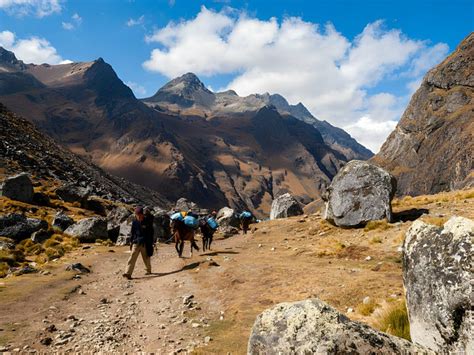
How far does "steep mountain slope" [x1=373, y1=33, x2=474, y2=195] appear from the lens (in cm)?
15838

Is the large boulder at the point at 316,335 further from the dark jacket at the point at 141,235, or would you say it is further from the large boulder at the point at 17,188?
the large boulder at the point at 17,188

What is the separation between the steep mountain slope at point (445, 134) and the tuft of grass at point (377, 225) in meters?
147

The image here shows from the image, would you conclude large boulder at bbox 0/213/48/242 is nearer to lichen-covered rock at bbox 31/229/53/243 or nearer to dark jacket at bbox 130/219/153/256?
lichen-covered rock at bbox 31/229/53/243

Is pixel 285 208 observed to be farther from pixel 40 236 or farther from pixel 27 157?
pixel 27 157

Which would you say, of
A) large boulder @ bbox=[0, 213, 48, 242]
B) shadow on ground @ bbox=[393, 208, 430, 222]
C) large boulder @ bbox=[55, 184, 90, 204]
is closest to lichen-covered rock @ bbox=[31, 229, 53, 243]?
large boulder @ bbox=[0, 213, 48, 242]

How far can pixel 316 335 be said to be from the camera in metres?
4.61

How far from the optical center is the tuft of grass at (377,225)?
74.5 ft

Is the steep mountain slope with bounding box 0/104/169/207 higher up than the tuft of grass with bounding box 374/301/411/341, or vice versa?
the steep mountain slope with bounding box 0/104/169/207

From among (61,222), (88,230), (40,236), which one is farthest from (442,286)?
(61,222)

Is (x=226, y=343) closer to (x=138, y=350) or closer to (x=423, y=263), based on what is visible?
(x=138, y=350)

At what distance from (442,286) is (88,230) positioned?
27985mm

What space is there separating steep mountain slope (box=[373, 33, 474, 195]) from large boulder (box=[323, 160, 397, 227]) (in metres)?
145

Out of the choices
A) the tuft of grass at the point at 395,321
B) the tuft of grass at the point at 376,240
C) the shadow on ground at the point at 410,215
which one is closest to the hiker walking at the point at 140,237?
the tuft of grass at the point at 395,321

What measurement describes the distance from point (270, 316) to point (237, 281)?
9157mm
